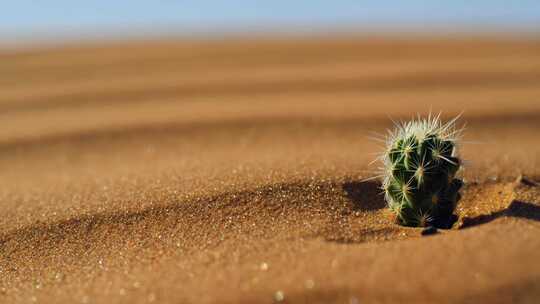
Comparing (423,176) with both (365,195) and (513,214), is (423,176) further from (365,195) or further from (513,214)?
(365,195)

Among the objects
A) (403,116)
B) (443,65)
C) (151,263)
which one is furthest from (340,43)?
(151,263)

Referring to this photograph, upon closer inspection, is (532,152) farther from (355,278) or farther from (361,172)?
(355,278)

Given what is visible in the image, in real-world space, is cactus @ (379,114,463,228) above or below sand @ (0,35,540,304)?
above

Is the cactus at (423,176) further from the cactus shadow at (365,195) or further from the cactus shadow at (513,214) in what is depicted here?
the cactus shadow at (365,195)

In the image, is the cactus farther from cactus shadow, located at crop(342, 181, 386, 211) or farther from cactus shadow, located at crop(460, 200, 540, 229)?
cactus shadow, located at crop(342, 181, 386, 211)

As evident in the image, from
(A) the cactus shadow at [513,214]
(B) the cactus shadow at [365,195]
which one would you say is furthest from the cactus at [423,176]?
(B) the cactus shadow at [365,195]

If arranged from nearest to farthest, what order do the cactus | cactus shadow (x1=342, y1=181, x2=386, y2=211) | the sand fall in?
the sand
the cactus
cactus shadow (x1=342, y1=181, x2=386, y2=211)

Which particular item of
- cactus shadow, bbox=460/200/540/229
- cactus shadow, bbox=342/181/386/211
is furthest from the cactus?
cactus shadow, bbox=342/181/386/211
